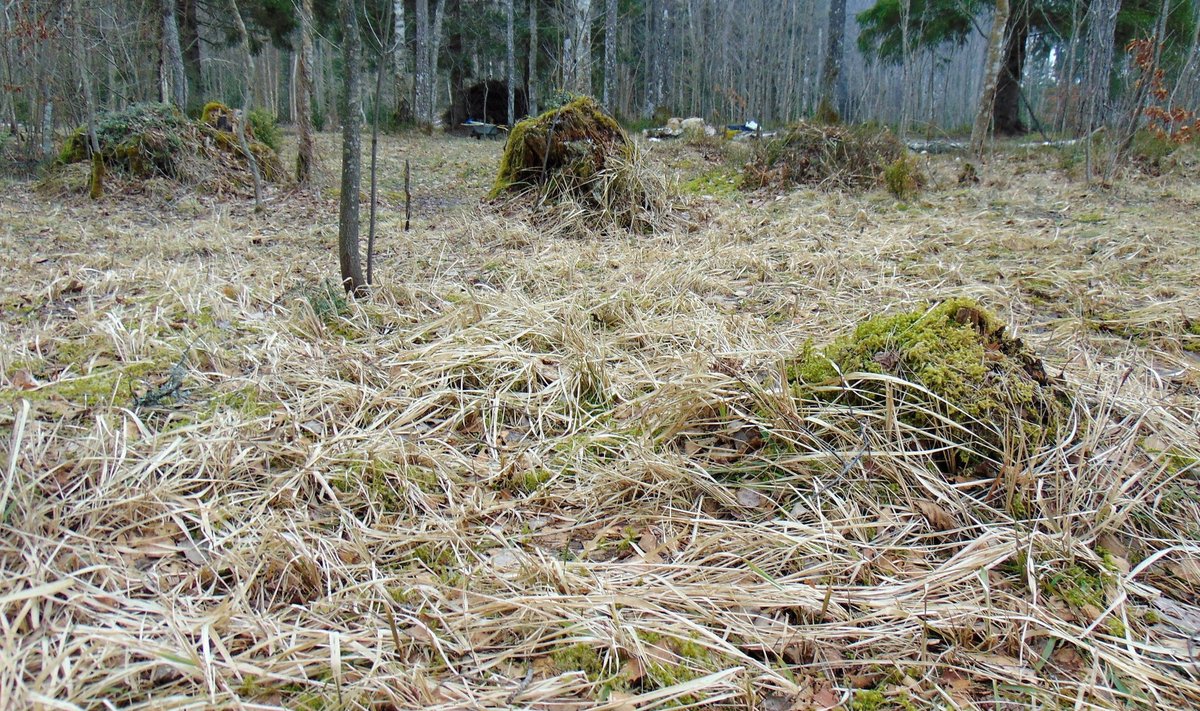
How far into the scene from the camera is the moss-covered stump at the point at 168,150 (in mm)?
7320

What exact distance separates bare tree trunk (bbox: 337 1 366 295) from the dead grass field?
0.58 ft

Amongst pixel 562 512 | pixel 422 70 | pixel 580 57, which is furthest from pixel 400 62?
pixel 562 512

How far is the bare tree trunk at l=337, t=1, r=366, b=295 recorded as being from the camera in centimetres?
299

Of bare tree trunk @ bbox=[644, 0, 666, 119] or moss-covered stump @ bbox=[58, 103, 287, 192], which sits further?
bare tree trunk @ bbox=[644, 0, 666, 119]

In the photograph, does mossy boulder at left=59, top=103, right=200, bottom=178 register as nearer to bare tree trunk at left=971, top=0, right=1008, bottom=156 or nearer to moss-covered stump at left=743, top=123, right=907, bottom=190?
moss-covered stump at left=743, top=123, right=907, bottom=190

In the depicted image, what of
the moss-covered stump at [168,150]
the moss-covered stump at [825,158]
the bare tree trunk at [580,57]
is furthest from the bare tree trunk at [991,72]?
the moss-covered stump at [168,150]

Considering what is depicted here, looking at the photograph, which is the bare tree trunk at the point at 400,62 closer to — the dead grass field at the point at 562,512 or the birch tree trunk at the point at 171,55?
the birch tree trunk at the point at 171,55

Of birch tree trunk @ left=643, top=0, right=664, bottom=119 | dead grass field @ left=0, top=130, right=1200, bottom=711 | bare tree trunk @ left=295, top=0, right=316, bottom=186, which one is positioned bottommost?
dead grass field @ left=0, top=130, right=1200, bottom=711

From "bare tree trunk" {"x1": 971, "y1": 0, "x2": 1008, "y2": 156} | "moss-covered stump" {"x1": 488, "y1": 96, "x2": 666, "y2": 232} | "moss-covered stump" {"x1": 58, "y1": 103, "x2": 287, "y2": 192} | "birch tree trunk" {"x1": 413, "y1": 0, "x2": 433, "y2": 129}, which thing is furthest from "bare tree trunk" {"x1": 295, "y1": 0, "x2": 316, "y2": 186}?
"birch tree trunk" {"x1": 413, "y1": 0, "x2": 433, "y2": 129}

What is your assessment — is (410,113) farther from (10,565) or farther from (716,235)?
(10,565)

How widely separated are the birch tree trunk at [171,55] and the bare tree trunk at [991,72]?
10.9 metres

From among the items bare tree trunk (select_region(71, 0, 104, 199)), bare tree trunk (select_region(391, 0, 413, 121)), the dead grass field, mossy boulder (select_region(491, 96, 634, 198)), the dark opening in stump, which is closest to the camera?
the dead grass field

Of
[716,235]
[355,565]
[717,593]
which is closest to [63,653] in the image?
[355,565]

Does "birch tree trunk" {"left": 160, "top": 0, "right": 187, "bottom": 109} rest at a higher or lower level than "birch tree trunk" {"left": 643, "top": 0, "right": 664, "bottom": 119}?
lower
